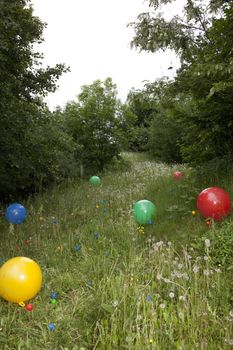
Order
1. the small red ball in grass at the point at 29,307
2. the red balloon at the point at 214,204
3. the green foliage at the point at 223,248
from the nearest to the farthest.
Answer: the small red ball in grass at the point at 29,307 → the green foliage at the point at 223,248 → the red balloon at the point at 214,204

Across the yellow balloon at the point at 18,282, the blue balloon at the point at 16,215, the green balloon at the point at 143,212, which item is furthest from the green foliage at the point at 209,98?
the blue balloon at the point at 16,215

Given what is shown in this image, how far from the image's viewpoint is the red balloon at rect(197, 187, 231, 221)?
18.6 feet

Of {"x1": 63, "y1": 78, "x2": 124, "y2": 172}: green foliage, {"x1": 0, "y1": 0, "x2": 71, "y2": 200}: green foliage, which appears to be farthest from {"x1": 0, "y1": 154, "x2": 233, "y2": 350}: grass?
{"x1": 63, "y1": 78, "x2": 124, "y2": 172}: green foliage

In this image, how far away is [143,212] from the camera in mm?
6875

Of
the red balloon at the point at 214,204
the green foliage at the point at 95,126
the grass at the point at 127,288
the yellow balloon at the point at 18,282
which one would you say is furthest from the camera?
the green foliage at the point at 95,126

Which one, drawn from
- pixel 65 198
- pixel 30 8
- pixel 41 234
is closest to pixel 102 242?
pixel 41 234

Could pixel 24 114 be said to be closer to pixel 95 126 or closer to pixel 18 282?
pixel 18 282

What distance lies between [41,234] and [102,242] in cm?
182

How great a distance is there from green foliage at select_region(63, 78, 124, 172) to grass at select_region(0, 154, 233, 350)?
38.1 feet

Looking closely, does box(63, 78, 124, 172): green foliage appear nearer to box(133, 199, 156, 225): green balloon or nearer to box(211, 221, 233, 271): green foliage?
box(133, 199, 156, 225): green balloon

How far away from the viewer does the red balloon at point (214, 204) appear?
568 centimetres

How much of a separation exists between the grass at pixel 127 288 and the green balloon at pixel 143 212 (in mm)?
151

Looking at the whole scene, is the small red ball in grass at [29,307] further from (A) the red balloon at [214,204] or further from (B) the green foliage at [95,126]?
(B) the green foliage at [95,126]

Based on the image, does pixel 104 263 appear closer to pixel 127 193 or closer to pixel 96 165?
pixel 127 193
